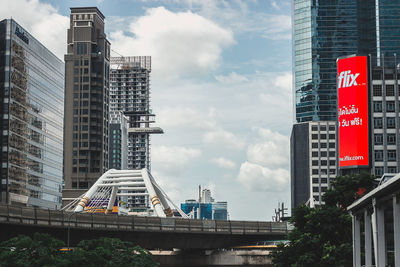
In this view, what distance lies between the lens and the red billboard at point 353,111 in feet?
412

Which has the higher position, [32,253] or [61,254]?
[32,253]

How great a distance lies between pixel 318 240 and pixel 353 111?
217 feet

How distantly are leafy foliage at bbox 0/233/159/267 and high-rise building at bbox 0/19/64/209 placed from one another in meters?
101

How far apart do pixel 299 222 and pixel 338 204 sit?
7095 millimetres

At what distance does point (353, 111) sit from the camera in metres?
127

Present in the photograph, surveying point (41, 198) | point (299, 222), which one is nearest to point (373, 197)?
point (299, 222)

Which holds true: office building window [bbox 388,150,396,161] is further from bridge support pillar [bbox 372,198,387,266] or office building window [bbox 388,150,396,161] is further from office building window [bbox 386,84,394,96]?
bridge support pillar [bbox 372,198,387,266]

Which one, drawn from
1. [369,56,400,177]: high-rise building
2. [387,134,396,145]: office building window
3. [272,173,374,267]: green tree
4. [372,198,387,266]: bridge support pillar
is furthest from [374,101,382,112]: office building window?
[372,198,387,266]: bridge support pillar

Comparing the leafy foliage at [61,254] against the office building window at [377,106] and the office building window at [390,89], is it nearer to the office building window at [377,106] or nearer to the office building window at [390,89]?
the office building window at [377,106]

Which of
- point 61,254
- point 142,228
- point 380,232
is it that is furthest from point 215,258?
point 380,232

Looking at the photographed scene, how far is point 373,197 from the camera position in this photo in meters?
27.5

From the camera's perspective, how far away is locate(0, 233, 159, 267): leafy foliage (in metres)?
45.6

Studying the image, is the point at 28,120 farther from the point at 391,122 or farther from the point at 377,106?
the point at 391,122

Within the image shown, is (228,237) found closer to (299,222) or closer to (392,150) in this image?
(299,222)
